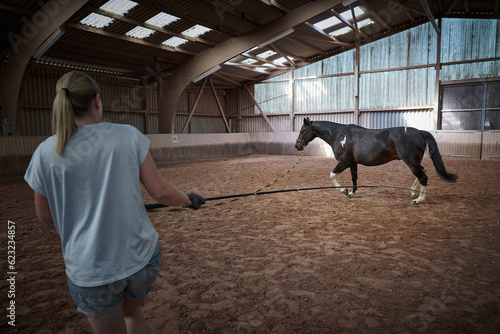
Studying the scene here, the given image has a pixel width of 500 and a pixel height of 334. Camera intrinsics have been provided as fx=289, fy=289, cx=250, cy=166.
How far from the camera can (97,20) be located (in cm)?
1026

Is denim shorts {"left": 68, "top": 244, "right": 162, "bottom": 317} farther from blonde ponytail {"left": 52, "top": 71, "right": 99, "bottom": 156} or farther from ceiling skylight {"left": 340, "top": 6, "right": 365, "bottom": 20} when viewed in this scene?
ceiling skylight {"left": 340, "top": 6, "right": 365, "bottom": 20}

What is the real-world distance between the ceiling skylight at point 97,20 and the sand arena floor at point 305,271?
24.3 feet

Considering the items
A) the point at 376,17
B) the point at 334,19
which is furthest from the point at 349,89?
the point at 334,19

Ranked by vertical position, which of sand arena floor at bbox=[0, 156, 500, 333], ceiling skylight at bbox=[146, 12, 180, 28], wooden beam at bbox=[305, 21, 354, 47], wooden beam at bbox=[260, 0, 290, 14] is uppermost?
wooden beam at bbox=[305, 21, 354, 47]

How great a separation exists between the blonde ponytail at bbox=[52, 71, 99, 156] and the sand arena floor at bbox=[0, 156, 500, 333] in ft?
5.71

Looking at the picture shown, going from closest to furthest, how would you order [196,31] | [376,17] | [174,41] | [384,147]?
[384,147] → [196,31] → [174,41] → [376,17]

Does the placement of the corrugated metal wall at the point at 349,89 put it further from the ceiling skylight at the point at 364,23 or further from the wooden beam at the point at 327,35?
Answer: the ceiling skylight at the point at 364,23

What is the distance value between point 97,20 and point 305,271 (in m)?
11.3

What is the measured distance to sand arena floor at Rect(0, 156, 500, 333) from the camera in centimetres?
228

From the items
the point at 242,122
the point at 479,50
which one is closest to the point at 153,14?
the point at 242,122

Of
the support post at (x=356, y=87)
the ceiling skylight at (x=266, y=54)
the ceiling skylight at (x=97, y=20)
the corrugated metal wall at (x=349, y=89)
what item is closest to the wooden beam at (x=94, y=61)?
the corrugated metal wall at (x=349, y=89)

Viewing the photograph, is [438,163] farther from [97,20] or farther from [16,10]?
[16,10]

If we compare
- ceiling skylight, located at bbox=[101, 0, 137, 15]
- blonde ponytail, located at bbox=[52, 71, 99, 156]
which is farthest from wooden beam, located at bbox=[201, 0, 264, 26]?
blonde ponytail, located at bbox=[52, 71, 99, 156]

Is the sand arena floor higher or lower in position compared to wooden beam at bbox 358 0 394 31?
lower
